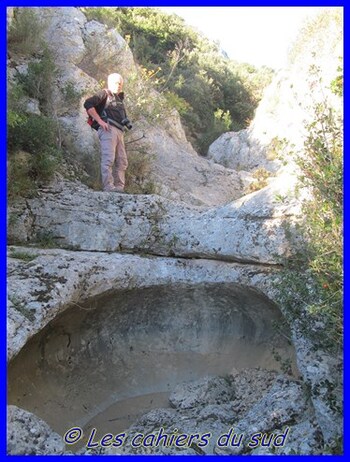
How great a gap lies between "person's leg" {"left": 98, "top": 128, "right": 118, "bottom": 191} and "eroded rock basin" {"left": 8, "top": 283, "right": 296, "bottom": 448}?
6.12 ft

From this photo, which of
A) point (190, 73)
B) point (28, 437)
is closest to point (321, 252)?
point (28, 437)

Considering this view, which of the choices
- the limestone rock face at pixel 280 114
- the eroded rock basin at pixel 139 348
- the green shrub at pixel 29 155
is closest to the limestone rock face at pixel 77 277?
the eroded rock basin at pixel 139 348

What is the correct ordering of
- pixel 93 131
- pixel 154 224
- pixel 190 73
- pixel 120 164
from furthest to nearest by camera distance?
pixel 190 73 → pixel 93 131 → pixel 120 164 → pixel 154 224

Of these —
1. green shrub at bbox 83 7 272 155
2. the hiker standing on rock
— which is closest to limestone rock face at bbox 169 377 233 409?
the hiker standing on rock

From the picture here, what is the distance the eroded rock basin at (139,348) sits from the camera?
207 inches

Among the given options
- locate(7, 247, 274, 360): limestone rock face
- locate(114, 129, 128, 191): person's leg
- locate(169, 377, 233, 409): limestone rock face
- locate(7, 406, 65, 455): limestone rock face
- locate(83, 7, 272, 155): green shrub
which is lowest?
locate(169, 377, 233, 409): limestone rock face

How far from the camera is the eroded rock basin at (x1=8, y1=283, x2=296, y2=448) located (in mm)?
5266

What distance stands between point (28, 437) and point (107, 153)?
13.4 ft

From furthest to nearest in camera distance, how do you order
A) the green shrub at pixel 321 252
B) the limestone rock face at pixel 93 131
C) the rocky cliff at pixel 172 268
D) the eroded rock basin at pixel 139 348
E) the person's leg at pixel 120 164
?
the limestone rock face at pixel 93 131 < the person's leg at pixel 120 164 < the eroded rock basin at pixel 139 348 < the rocky cliff at pixel 172 268 < the green shrub at pixel 321 252

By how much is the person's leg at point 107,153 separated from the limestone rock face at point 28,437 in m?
3.58

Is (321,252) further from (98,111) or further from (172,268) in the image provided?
(98,111)

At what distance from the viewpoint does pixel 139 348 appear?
602 cm

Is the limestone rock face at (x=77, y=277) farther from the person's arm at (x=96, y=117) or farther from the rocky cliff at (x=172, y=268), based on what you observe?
the person's arm at (x=96, y=117)

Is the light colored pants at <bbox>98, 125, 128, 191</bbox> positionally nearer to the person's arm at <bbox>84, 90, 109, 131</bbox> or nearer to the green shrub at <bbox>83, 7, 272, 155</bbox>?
the person's arm at <bbox>84, 90, 109, 131</bbox>
